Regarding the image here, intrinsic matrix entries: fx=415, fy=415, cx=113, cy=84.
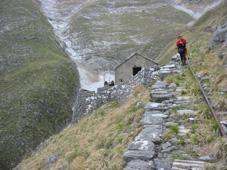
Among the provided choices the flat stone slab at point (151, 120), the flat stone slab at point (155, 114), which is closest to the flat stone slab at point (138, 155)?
the flat stone slab at point (151, 120)

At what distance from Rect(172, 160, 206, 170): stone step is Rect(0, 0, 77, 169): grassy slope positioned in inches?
1669

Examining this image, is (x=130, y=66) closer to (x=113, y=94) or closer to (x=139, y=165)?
(x=113, y=94)

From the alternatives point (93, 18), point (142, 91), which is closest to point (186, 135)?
point (142, 91)

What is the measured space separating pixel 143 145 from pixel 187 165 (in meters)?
2.02

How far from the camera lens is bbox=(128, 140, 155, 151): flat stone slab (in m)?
13.1

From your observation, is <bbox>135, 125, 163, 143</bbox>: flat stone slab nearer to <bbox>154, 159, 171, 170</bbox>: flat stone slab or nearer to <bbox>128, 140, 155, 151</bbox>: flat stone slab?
<bbox>128, 140, 155, 151</bbox>: flat stone slab

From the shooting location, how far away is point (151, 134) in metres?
14.3

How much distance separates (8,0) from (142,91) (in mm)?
112776

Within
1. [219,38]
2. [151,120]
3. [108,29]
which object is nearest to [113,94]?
[219,38]

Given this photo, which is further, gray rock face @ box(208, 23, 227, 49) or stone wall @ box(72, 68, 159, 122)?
gray rock face @ box(208, 23, 227, 49)

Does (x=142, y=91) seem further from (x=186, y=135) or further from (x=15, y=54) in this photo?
(x=15, y=54)

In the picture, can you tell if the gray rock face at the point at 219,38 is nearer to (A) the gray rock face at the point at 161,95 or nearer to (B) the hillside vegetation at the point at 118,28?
(A) the gray rock face at the point at 161,95

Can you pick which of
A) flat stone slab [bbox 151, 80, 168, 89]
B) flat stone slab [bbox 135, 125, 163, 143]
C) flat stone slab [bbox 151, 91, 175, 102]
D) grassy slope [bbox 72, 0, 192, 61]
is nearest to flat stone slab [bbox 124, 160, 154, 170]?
flat stone slab [bbox 135, 125, 163, 143]

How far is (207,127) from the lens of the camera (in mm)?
14258
